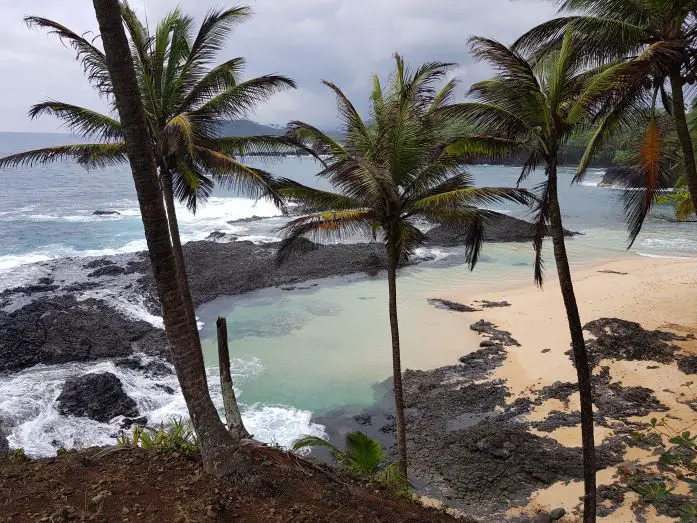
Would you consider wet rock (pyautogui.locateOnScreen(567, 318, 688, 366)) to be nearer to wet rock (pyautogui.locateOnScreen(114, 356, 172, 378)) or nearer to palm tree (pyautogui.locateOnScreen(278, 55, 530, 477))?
palm tree (pyautogui.locateOnScreen(278, 55, 530, 477))

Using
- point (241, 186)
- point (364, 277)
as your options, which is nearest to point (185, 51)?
point (241, 186)

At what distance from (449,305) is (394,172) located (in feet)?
48.5

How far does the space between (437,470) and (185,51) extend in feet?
33.8

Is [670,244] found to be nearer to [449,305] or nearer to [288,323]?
[449,305]

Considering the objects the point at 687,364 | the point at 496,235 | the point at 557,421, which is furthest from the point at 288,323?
the point at 496,235

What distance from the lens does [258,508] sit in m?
5.21

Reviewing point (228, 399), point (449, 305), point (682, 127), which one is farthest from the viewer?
point (449, 305)

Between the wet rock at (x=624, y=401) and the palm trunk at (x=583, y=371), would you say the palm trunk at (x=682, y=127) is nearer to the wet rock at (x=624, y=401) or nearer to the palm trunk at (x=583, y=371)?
the palm trunk at (x=583, y=371)

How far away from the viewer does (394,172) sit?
9.33 metres

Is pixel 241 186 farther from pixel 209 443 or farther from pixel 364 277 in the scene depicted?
pixel 364 277

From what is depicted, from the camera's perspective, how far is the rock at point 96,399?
14.0 metres

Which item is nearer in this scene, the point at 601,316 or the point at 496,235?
the point at 601,316

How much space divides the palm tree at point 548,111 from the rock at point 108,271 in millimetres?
23486

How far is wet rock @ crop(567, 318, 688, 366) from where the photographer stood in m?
15.7
